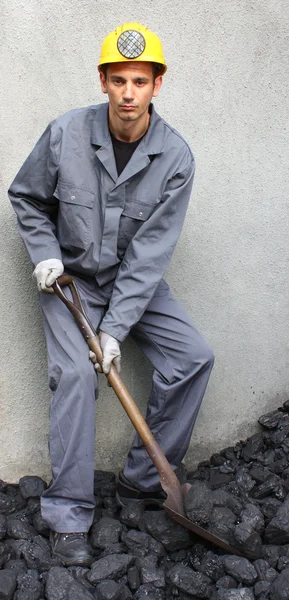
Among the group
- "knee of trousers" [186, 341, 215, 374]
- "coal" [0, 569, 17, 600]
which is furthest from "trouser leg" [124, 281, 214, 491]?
"coal" [0, 569, 17, 600]

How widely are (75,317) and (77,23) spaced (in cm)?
115

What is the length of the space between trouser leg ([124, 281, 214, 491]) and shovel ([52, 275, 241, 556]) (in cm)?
25

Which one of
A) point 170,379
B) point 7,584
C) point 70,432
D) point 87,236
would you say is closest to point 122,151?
point 87,236

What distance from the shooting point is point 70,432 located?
2740mm

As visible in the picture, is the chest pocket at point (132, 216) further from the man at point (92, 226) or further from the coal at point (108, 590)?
the coal at point (108, 590)

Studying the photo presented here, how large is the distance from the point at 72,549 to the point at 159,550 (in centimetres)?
33

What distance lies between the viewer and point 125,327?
110 inches

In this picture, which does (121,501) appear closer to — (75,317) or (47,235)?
(75,317)

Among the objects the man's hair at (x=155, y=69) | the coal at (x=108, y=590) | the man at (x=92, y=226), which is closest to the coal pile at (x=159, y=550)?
the coal at (x=108, y=590)

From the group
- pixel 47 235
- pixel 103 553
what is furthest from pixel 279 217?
pixel 103 553

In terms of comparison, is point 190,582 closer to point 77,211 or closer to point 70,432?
point 70,432

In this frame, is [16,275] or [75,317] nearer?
[75,317]

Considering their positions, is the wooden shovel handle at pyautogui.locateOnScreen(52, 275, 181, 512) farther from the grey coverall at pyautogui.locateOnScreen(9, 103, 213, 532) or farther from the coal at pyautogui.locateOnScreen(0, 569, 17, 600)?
the coal at pyautogui.locateOnScreen(0, 569, 17, 600)

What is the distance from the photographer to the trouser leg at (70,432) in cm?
272
